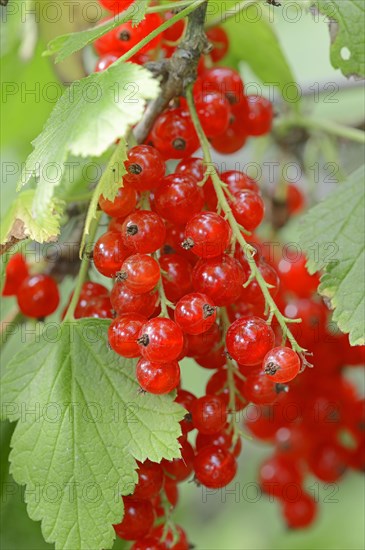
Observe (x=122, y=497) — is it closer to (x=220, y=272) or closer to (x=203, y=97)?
(x=220, y=272)

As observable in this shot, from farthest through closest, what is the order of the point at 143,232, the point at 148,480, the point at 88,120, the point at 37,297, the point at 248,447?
the point at 248,447 → the point at 37,297 → the point at 148,480 → the point at 143,232 → the point at 88,120

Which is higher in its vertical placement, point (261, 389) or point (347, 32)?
point (347, 32)

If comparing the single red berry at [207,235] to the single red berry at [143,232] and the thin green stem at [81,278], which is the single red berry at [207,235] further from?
the thin green stem at [81,278]

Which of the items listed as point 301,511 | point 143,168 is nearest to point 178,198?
point 143,168

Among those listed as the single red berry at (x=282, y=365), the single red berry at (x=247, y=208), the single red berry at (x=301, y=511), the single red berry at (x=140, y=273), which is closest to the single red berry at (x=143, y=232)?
the single red berry at (x=140, y=273)

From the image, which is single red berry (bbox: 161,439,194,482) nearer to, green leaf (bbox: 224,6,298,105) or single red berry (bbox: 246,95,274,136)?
single red berry (bbox: 246,95,274,136)

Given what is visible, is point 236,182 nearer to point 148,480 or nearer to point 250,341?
point 250,341
